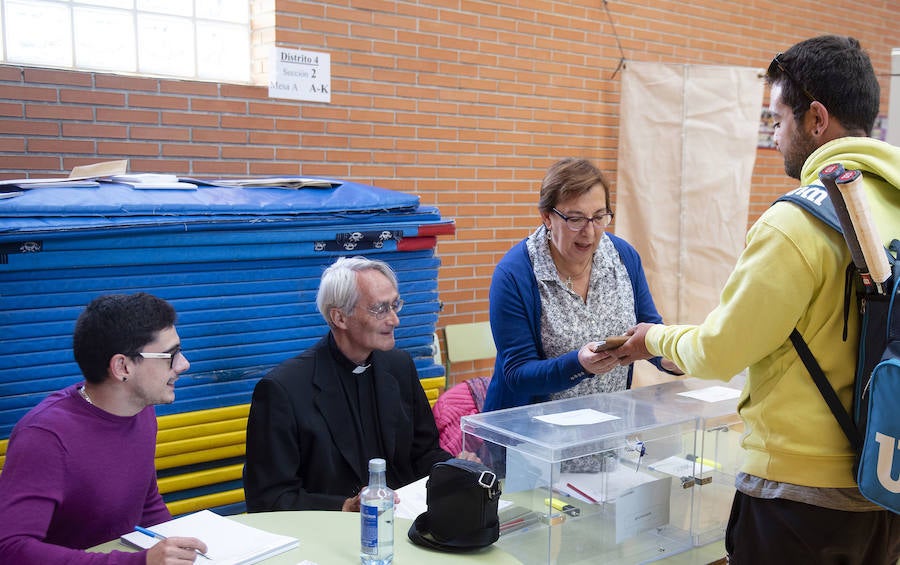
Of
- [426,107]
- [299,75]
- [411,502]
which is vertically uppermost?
[299,75]

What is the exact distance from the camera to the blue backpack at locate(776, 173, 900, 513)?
156cm

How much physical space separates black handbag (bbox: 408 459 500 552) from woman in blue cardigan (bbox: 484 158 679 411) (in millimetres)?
711

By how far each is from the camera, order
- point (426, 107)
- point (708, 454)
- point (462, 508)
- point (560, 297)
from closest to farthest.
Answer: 1. point (462, 508)
2. point (708, 454)
3. point (560, 297)
4. point (426, 107)

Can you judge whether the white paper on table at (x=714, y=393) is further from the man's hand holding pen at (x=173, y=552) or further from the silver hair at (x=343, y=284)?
the man's hand holding pen at (x=173, y=552)

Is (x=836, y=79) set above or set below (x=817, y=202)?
above

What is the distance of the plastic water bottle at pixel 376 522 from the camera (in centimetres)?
183

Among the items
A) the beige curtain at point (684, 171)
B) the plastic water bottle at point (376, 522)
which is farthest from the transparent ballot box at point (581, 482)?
the beige curtain at point (684, 171)

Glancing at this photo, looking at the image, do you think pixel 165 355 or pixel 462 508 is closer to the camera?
pixel 462 508

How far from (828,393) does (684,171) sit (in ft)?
14.3

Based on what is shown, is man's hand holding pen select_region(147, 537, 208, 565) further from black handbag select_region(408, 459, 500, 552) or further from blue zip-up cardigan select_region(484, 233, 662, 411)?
blue zip-up cardigan select_region(484, 233, 662, 411)

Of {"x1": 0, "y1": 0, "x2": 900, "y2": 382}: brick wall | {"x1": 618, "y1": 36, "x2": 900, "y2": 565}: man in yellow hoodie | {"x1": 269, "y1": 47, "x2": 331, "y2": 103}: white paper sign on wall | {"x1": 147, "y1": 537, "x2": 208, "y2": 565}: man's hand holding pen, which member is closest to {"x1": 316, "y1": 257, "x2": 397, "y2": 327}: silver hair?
{"x1": 147, "y1": 537, "x2": 208, "y2": 565}: man's hand holding pen

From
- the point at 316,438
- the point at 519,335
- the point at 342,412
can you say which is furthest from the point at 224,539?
the point at 519,335

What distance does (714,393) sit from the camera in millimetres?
2801

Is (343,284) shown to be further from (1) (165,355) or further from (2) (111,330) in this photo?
(2) (111,330)
